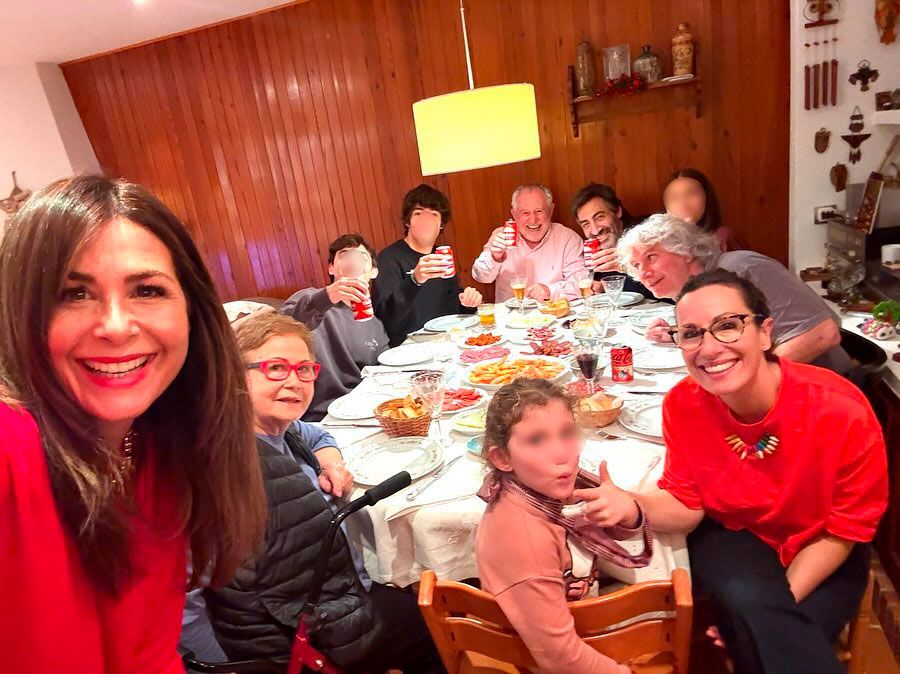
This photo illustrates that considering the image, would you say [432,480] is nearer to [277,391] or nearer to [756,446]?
[277,391]

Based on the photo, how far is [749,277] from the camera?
5.94 feet

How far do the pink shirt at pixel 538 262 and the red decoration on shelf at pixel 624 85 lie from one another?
2.80ft

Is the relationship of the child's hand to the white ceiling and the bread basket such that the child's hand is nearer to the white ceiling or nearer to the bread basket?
the bread basket

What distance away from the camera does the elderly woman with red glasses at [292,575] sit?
128 centimetres

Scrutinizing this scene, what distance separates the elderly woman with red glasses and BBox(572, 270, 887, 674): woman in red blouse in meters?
0.65

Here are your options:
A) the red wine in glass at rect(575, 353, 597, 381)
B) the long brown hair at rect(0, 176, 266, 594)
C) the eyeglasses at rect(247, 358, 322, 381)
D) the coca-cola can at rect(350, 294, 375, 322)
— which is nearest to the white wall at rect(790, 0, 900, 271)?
the red wine in glass at rect(575, 353, 597, 381)

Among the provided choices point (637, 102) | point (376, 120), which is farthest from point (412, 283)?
point (637, 102)

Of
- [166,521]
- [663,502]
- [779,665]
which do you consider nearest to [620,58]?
[663,502]

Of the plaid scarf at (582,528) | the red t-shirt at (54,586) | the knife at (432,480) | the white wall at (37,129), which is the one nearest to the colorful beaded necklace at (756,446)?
the plaid scarf at (582,528)

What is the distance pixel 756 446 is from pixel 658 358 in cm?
71

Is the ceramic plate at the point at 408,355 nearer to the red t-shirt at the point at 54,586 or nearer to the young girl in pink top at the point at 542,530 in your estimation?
the young girl in pink top at the point at 542,530

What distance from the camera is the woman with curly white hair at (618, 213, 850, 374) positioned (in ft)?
5.82

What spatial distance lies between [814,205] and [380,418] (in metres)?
2.75

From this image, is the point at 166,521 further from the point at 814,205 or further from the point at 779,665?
the point at 814,205
